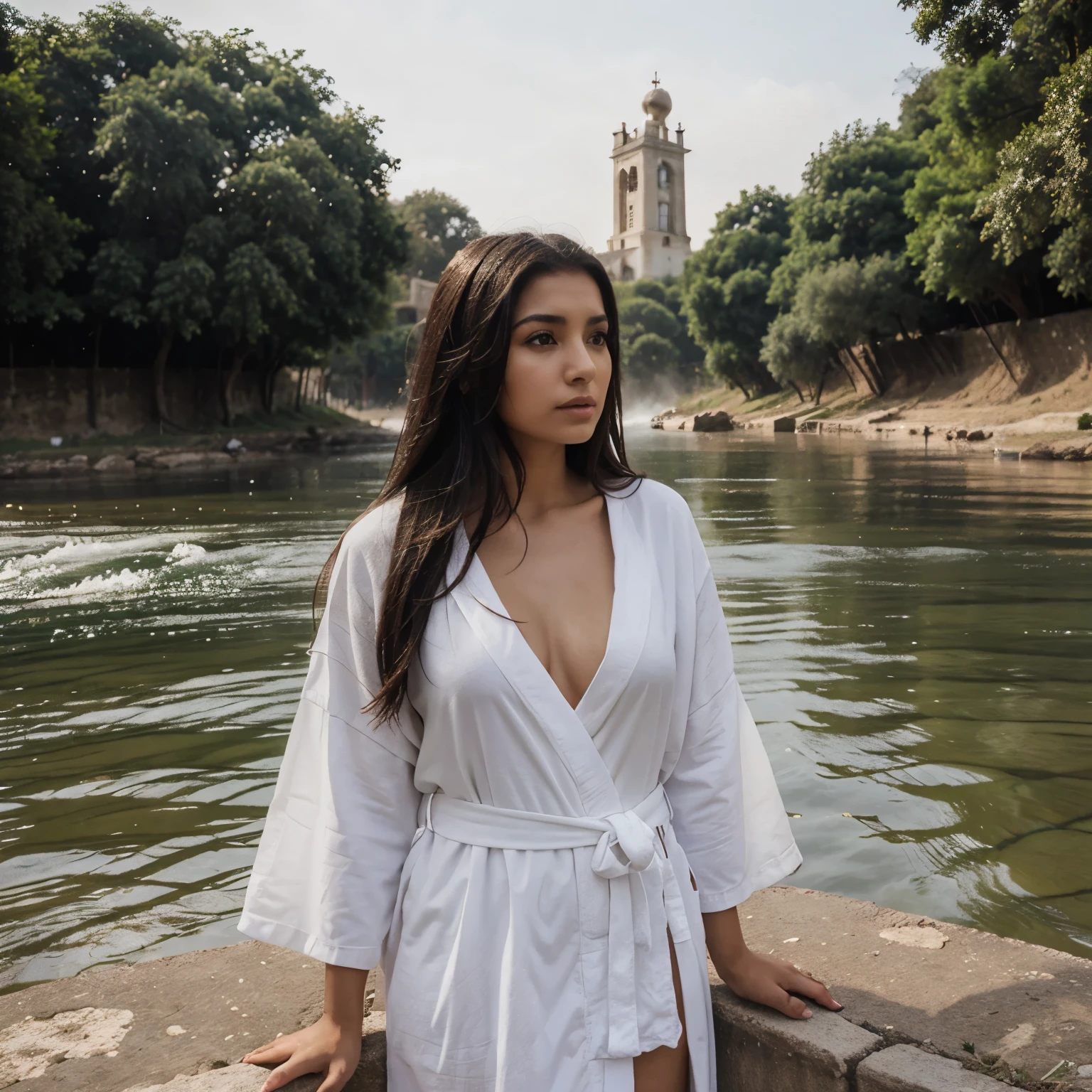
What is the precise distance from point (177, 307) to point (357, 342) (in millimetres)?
37731

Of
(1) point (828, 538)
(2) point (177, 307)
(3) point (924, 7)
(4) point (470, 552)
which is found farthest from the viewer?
(2) point (177, 307)

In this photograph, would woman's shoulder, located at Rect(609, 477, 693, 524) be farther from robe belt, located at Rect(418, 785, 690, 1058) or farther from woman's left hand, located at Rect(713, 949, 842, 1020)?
woman's left hand, located at Rect(713, 949, 842, 1020)

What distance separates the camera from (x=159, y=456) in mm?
24172

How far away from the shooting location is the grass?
25.6 metres

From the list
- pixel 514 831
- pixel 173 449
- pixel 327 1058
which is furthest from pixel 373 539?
pixel 173 449

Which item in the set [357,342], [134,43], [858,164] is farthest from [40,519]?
[357,342]

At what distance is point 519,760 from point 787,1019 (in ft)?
2.26

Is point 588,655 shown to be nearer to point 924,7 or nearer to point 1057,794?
point 1057,794

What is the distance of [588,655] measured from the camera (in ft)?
5.71

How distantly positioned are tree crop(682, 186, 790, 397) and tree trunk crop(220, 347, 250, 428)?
2656cm

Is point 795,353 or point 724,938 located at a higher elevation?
point 795,353

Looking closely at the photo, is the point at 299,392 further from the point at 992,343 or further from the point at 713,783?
the point at 713,783

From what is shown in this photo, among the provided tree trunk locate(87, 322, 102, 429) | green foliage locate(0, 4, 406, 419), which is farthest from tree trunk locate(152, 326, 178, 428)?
tree trunk locate(87, 322, 102, 429)

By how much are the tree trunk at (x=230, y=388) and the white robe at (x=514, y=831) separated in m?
32.1
